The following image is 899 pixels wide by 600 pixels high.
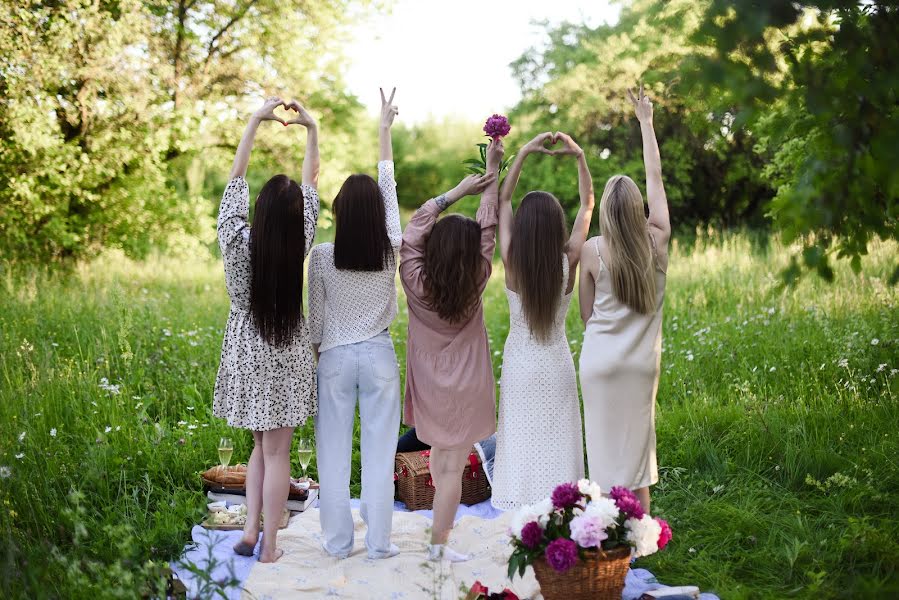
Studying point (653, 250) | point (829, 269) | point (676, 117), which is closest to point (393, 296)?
point (653, 250)

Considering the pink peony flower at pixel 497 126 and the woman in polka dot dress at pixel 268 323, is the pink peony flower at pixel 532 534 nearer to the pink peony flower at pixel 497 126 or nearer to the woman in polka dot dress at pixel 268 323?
the woman in polka dot dress at pixel 268 323

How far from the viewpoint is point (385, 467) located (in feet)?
14.2

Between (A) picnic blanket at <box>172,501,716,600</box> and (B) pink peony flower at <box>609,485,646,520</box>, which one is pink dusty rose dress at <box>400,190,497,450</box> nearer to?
(A) picnic blanket at <box>172,501,716,600</box>

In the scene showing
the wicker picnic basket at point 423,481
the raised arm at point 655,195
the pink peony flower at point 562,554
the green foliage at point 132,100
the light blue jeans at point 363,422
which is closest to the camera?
the pink peony flower at point 562,554

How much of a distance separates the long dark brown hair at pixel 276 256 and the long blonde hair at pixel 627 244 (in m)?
1.49

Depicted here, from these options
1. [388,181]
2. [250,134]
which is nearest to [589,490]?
[388,181]

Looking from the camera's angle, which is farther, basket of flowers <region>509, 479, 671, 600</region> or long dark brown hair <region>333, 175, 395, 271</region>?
long dark brown hair <region>333, 175, 395, 271</region>

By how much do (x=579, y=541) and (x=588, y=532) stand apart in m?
0.05

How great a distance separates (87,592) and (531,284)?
94.4 inches

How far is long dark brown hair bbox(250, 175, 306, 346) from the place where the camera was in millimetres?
3986

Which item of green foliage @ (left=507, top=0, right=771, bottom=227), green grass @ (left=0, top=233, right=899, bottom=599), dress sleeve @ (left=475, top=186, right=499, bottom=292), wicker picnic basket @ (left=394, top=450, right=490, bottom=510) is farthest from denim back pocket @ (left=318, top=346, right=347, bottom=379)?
green foliage @ (left=507, top=0, right=771, bottom=227)

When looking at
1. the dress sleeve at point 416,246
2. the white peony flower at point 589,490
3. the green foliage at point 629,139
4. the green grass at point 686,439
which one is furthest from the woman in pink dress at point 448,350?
the green foliage at point 629,139

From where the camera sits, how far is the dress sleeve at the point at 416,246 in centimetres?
416

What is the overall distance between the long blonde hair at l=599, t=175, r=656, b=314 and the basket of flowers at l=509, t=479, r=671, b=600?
106 centimetres
